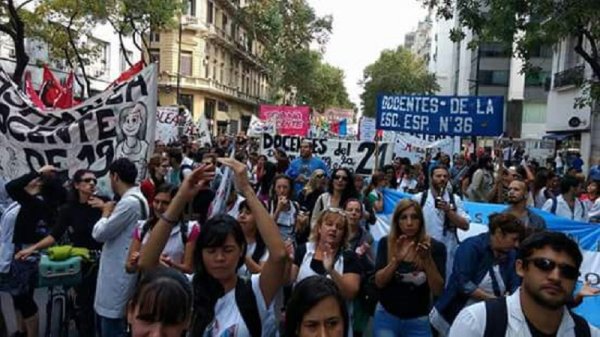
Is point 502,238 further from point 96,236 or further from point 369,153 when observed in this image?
point 369,153

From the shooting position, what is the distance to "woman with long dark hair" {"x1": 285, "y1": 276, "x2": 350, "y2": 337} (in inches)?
95.7

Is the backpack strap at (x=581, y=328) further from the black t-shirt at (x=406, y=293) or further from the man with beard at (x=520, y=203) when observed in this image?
the man with beard at (x=520, y=203)

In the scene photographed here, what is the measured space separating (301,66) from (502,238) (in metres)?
51.2

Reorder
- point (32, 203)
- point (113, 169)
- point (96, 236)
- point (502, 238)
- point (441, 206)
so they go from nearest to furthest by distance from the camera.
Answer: point (502, 238) → point (96, 236) → point (113, 169) → point (32, 203) → point (441, 206)

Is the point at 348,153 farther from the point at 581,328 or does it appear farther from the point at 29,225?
the point at 581,328

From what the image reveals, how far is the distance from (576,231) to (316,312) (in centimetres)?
470

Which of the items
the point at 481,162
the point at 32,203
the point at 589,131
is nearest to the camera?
the point at 32,203

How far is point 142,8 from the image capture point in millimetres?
23906

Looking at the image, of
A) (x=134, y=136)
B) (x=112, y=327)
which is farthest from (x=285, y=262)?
(x=134, y=136)

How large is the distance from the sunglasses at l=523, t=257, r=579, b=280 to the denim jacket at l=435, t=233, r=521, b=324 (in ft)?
5.14

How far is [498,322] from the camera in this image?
94.1 inches

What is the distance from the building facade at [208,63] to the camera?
46500mm

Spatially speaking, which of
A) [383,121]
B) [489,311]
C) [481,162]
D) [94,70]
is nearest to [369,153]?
[383,121]

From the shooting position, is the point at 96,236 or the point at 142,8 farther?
the point at 142,8
